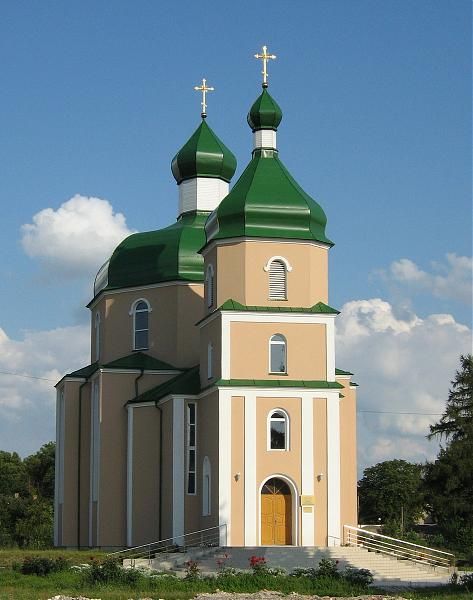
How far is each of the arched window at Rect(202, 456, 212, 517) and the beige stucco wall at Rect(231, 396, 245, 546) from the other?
1414 millimetres

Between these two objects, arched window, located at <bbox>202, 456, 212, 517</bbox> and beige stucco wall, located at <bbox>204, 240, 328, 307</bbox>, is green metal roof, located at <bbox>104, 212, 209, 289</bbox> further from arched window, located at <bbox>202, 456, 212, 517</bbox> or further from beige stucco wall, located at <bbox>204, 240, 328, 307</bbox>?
arched window, located at <bbox>202, 456, 212, 517</bbox>

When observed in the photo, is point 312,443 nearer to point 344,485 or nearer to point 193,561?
point 344,485

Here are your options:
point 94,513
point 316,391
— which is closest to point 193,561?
point 316,391

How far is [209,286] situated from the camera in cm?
3606

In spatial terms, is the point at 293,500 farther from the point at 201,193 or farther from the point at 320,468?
the point at 201,193

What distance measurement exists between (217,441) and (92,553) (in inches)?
177

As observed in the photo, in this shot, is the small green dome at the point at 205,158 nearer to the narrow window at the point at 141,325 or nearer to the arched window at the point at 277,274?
the narrow window at the point at 141,325

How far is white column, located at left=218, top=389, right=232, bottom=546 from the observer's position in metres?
32.6

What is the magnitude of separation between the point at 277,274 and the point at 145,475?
7748 millimetres

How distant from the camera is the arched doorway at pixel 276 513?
3300cm

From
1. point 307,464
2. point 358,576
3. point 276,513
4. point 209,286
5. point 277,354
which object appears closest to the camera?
point 358,576

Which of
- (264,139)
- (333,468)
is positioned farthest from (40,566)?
(264,139)

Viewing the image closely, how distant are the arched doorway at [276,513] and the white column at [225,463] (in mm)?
1036

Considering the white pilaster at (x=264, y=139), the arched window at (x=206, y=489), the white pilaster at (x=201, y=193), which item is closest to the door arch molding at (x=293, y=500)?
the arched window at (x=206, y=489)
